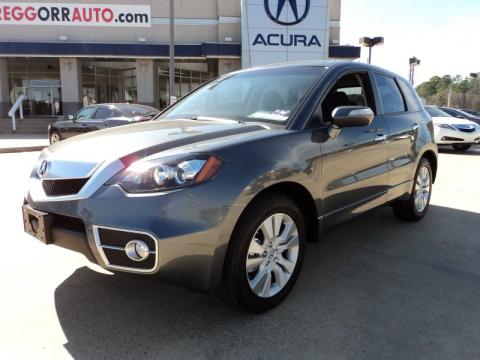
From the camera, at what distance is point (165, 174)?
2535 millimetres

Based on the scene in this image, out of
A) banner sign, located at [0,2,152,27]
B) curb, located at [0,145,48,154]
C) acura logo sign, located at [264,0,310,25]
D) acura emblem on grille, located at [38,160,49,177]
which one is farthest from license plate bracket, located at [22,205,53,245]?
banner sign, located at [0,2,152,27]

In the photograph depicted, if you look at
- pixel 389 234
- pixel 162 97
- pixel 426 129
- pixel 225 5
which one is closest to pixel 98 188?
pixel 389 234

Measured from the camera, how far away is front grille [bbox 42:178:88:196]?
269 centimetres

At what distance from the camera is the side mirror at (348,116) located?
339 centimetres

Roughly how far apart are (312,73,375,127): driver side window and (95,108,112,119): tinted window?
908 cm

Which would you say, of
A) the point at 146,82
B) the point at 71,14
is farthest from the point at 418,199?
the point at 71,14

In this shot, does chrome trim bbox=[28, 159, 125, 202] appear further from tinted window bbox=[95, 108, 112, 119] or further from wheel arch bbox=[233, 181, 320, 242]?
tinted window bbox=[95, 108, 112, 119]

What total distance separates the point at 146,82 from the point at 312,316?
2450 cm

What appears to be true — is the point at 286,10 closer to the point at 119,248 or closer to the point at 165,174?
the point at 165,174

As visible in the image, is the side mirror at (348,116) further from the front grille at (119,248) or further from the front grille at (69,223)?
the front grille at (69,223)

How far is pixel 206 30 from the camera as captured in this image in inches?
1002

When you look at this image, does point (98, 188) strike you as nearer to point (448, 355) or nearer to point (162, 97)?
point (448, 355)

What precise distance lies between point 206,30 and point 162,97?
536cm

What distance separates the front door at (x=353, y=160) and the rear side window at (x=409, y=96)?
0.92 m
